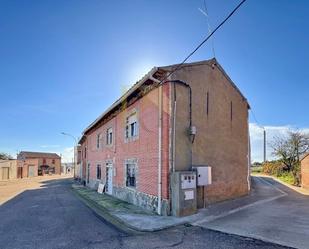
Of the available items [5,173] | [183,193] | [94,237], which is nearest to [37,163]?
[5,173]

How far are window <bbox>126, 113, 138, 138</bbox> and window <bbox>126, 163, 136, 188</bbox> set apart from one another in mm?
1583

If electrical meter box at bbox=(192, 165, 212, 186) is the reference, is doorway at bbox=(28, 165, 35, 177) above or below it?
below

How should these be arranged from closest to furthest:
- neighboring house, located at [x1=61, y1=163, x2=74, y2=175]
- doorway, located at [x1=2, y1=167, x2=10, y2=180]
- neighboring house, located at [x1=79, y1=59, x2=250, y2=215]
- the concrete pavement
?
the concrete pavement < neighboring house, located at [x1=79, y1=59, x2=250, y2=215] < doorway, located at [x1=2, y1=167, x2=10, y2=180] < neighboring house, located at [x1=61, y1=163, x2=74, y2=175]

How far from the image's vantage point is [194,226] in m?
8.82

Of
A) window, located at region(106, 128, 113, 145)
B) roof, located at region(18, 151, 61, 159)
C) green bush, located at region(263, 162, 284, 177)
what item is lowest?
green bush, located at region(263, 162, 284, 177)

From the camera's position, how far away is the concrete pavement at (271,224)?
7.17 m

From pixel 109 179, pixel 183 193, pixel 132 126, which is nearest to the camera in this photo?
pixel 183 193

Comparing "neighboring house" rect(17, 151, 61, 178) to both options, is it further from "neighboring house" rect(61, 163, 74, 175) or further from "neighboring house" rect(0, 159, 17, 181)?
"neighboring house" rect(61, 163, 74, 175)

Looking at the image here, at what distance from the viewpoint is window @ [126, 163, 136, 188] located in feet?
46.1

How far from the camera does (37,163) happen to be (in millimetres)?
66562

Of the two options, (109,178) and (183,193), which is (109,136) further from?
(183,193)

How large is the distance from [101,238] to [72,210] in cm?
568

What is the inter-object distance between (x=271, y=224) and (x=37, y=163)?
217 feet

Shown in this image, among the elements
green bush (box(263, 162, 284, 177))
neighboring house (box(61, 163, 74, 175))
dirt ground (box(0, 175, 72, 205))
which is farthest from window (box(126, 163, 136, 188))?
neighboring house (box(61, 163, 74, 175))
